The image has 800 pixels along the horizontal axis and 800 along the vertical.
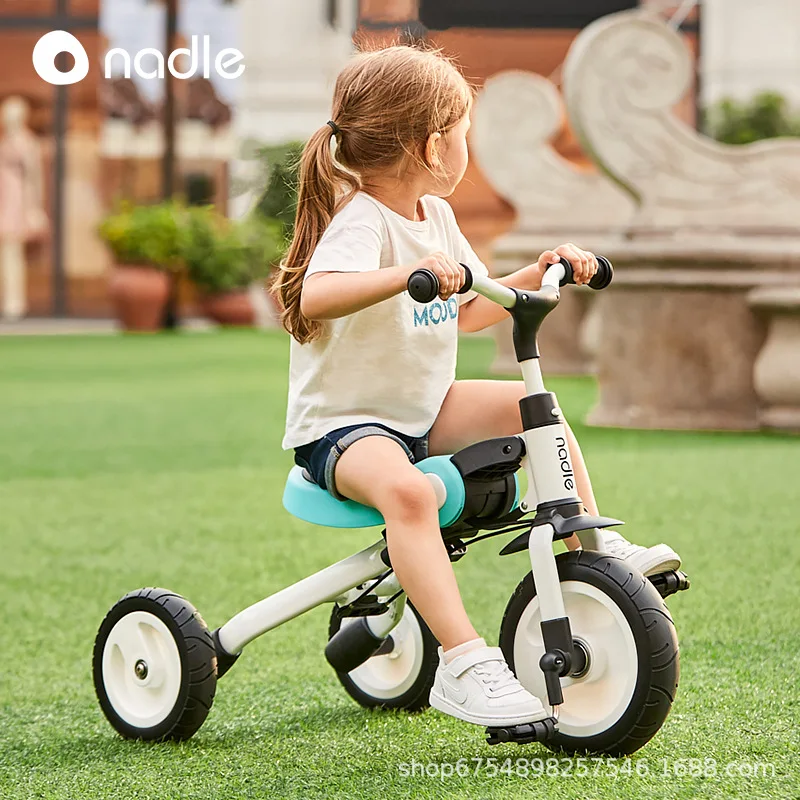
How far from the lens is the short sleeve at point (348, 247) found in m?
1.99

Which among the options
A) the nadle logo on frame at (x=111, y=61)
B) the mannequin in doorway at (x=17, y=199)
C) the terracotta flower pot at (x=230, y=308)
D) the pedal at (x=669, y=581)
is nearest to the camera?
the pedal at (x=669, y=581)

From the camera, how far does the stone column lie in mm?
6086

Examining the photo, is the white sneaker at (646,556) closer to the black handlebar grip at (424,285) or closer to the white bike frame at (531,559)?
the white bike frame at (531,559)

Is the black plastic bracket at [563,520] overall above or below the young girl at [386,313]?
below

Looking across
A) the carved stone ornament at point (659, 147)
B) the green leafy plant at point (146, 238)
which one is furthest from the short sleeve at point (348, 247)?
the green leafy plant at point (146, 238)

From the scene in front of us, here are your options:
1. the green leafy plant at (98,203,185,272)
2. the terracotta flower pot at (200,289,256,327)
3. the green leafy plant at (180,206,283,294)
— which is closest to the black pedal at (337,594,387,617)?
the green leafy plant at (98,203,185,272)

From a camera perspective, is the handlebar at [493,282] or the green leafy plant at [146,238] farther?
the green leafy plant at [146,238]

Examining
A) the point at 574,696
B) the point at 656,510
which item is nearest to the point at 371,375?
the point at 574,696

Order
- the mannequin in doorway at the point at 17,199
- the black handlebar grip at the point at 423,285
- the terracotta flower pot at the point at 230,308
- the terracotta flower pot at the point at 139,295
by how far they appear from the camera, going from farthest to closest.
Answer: the mannequin in doorway at the point at 17,199 → the terracotta flower pot at the point at 230,308 → the terracotta flower pot at the point at 139,295 → the black handlebar grip at the point at 423,285

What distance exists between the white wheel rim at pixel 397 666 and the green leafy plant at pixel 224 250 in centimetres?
1252

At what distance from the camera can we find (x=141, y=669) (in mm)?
2242

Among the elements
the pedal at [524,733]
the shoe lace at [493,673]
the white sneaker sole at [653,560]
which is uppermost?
the white sneaker sole at [653,560]

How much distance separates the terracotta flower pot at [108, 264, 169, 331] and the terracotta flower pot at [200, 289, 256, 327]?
3.67 feet

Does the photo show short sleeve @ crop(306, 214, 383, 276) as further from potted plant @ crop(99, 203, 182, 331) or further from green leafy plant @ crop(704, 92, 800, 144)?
green leafy plant @ crop(704, 92, 800, 144)
